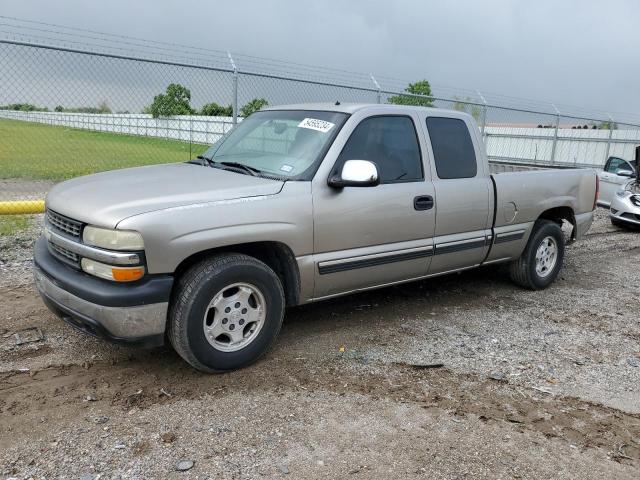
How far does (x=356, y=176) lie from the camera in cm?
394

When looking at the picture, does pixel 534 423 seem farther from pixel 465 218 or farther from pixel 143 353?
pixel 143 353

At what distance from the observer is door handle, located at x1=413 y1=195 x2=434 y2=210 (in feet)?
14.9

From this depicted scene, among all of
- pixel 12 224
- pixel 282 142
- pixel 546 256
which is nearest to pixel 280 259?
pixel 282 142

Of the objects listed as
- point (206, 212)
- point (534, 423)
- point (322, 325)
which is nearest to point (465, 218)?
point (322, 325)

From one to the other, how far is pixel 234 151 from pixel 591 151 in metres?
18.8

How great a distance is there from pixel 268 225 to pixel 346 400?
124 cm

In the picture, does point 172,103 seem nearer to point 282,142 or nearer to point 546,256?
point 282,142

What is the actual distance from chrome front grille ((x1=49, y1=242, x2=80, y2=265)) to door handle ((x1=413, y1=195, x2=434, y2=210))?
255 centimetres

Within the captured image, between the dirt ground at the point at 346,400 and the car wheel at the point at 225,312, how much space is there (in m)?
0.18

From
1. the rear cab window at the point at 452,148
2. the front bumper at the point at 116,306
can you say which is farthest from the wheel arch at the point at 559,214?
the front bumper at the point at 116,306

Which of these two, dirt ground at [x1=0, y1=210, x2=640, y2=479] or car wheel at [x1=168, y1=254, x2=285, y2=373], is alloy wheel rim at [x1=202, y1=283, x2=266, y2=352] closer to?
car wheel at [x1=168, y1=254, x2=285, y2=373]

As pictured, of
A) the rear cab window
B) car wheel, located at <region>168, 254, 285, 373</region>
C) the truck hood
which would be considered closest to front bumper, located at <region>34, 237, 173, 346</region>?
car wheel, located at <region>168, 254, 285, 373</region>

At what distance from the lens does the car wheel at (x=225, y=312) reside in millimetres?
3488

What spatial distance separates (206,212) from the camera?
3.50 m
